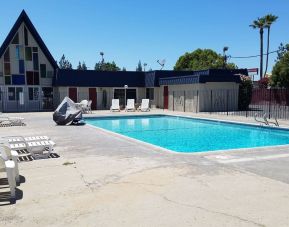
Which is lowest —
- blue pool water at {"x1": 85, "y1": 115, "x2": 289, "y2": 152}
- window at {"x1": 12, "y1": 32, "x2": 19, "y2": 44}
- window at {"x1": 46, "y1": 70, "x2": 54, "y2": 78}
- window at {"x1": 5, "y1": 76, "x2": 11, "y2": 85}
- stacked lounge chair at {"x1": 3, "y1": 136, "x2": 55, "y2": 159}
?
blue pool water at {"x1": 85, "y1": 115, "x2": 289, "y2": 152}

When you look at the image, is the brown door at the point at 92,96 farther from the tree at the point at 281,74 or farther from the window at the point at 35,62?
the tree at the point at 281,74

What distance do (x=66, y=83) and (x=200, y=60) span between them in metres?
32.8

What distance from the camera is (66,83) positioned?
3009cm

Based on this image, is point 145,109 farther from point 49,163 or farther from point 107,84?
point 49,163

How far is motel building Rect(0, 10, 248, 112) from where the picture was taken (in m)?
27.2

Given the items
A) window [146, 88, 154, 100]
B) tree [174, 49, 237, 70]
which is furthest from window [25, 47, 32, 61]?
tree [174, 49, 237, 70]

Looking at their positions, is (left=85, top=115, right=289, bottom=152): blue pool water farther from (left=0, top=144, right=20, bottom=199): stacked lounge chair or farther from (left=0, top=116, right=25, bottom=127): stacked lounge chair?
(left=0, top=144, right=20, bottom=199): stacked lounge chair

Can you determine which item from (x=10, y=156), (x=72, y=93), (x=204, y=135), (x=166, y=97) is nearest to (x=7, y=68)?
(x=72, y=93)

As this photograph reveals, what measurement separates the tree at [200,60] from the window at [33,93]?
3100 cm

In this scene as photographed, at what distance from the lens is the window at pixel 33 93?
3033 centimetres

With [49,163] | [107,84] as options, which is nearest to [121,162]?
[49,163]

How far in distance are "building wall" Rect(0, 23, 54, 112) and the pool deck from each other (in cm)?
2265

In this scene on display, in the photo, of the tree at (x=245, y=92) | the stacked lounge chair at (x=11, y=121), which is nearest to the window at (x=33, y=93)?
the stacked lounge chair at (x=11, y=121)

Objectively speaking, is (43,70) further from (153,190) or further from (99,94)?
(153,190)
